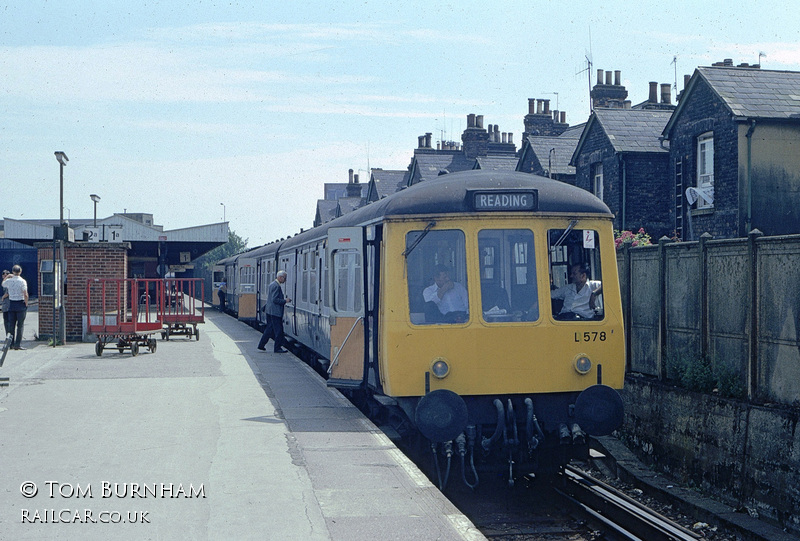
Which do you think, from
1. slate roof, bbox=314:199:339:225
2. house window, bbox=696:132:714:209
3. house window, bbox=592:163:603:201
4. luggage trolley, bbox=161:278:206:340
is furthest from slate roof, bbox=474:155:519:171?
slate roof, bbox=314:199:339:225

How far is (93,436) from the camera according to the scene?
8.30 metres

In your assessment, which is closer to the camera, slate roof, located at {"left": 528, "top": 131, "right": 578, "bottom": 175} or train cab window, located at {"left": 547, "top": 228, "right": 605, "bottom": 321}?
train cab window, located at {"left": 547, "top": 228, "right": 605, "bottom": 321}

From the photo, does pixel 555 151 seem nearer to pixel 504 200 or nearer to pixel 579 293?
pixel 579 293

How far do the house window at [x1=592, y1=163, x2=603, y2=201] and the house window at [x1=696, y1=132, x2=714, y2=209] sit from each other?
13.3 ft

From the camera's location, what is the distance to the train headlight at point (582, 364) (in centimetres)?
811

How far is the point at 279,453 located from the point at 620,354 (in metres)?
3.25

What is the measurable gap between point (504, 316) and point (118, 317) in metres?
11.9

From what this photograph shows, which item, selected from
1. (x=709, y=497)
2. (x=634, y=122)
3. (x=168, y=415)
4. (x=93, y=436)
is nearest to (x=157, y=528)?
(x=93, y=436)

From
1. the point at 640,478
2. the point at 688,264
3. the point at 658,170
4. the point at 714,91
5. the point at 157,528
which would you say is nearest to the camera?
the point at 157,528

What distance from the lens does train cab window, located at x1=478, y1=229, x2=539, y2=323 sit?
8.09 metres

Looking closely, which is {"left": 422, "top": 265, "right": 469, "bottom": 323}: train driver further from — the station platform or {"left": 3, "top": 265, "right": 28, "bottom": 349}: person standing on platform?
{"left": 3, "top": 265, "right": 28, "bottom": 349}: person standing on platform

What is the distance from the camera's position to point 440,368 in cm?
788

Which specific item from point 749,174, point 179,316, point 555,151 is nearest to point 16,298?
point 179,316

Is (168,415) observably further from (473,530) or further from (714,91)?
(714,91)
